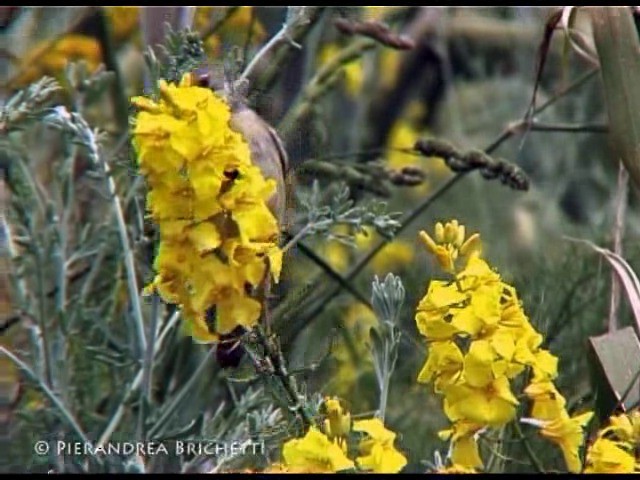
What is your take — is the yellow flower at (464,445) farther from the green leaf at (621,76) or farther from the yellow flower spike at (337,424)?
the green leaf at (621,76)

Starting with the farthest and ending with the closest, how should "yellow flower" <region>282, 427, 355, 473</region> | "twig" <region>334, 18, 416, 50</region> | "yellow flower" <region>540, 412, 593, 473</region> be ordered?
1. "twig" <region>334, 18, 416, 50</region>
2. "yellow flower" <region>540, 412, 593, 473</region>
3. "yellow flower" <region>282, 427, 355, 473</region>

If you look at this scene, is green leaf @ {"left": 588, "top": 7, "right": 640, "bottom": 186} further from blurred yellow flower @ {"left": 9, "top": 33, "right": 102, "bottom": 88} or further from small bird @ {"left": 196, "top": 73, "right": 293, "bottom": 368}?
blurred yellow flower @ {"left": 9, "top": 33, "right": 102, "bottom": 88}

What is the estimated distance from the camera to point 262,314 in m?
0.85

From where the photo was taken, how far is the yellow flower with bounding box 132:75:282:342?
760 mm

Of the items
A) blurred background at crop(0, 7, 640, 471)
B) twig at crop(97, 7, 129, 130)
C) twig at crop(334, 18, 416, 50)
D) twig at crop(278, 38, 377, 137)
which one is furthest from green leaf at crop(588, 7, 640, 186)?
twig at crop(97, 7, 129, 130)

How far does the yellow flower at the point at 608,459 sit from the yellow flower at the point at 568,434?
0.03 m

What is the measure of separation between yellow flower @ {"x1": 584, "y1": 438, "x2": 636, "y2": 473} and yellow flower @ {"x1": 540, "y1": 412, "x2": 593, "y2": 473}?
0.03 metres

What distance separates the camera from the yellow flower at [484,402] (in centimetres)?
79

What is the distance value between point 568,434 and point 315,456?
0.63 ft

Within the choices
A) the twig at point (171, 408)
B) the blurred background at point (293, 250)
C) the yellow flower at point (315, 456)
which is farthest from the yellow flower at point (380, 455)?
the twig at point (171, 408)
